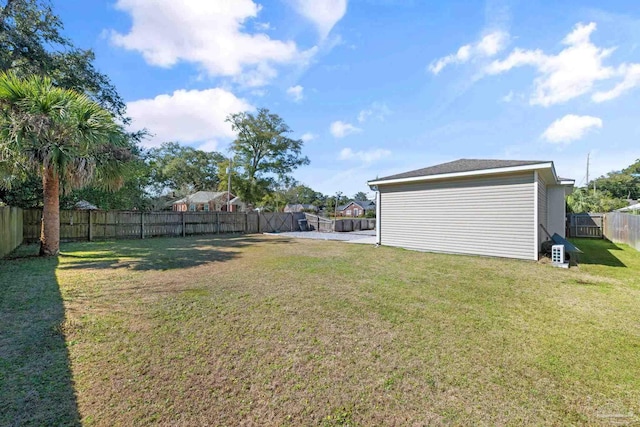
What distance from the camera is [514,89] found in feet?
35.4

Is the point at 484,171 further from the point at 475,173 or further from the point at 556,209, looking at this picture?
the point at 556,209

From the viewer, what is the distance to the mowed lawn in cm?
198

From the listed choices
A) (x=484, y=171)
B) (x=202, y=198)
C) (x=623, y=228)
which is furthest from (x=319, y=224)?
(x=202, y=198)

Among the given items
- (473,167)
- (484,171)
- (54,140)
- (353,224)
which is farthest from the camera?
(353,224)

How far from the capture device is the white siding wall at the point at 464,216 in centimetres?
804

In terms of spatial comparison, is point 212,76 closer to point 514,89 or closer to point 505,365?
point 514,89

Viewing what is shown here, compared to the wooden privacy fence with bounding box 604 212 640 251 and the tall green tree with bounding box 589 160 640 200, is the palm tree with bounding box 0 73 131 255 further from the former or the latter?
the tall green tree with bounding box 589 160 640 200

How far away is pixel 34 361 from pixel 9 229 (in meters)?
8.32

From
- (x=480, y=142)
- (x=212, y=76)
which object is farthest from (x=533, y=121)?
(x=212, y=76)

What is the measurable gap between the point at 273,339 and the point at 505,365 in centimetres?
218

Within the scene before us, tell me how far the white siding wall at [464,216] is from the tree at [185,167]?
102 ft

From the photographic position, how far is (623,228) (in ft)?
38.9

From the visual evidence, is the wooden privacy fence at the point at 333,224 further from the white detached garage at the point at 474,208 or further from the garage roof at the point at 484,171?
the garage roof at the point at 484,171

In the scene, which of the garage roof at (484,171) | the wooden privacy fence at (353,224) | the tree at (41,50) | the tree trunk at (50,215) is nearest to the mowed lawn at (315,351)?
the tree trunk at (50,215)
